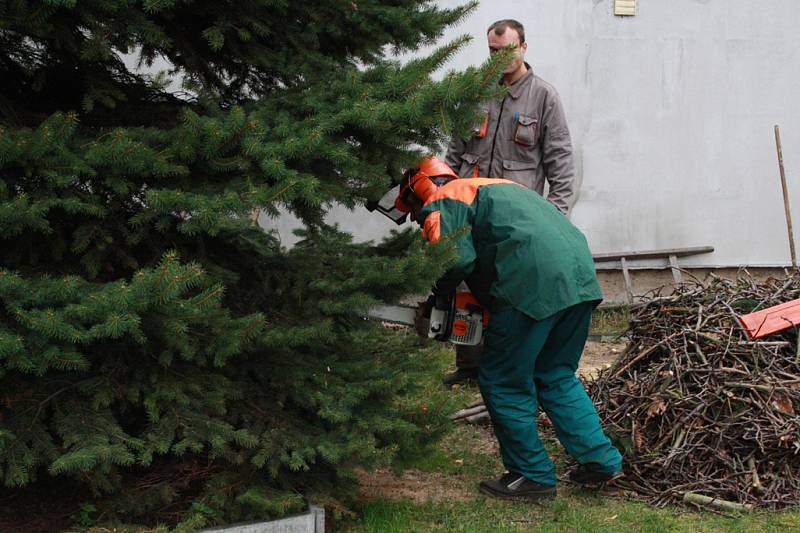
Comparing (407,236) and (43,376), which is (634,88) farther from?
(43,376)

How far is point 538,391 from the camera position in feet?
14.1

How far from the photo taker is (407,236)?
4.19m

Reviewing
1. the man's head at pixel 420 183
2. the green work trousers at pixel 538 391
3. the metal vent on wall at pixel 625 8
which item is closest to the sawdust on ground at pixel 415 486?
the green work trousers at pixel 538 391

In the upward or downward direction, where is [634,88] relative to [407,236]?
upward

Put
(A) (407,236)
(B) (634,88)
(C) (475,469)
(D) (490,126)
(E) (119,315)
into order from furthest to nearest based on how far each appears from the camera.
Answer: (B) (634,88) → (D) (490,126) → (C) (475,469) → (A) (407,236) → (E) (119,315)

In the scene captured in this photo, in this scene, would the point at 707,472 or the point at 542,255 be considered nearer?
the point at 542,255

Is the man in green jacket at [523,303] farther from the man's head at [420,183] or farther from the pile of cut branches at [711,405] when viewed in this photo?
the pile of cut branches at [711,405]

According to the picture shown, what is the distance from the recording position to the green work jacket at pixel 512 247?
395cm

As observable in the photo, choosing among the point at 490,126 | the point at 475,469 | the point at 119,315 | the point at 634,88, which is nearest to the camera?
the point at 119,315

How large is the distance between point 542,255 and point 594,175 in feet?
14.2

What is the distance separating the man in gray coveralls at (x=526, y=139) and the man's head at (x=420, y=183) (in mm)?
1012

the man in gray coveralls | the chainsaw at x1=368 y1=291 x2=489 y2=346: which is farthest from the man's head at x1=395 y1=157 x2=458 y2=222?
the man in gray coveralls

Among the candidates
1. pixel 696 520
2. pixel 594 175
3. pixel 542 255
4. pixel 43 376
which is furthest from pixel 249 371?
pixel 594 175

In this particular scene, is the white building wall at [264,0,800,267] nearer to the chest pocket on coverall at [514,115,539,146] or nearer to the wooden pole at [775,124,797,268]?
the wooden pole at [775,124,797,268]
